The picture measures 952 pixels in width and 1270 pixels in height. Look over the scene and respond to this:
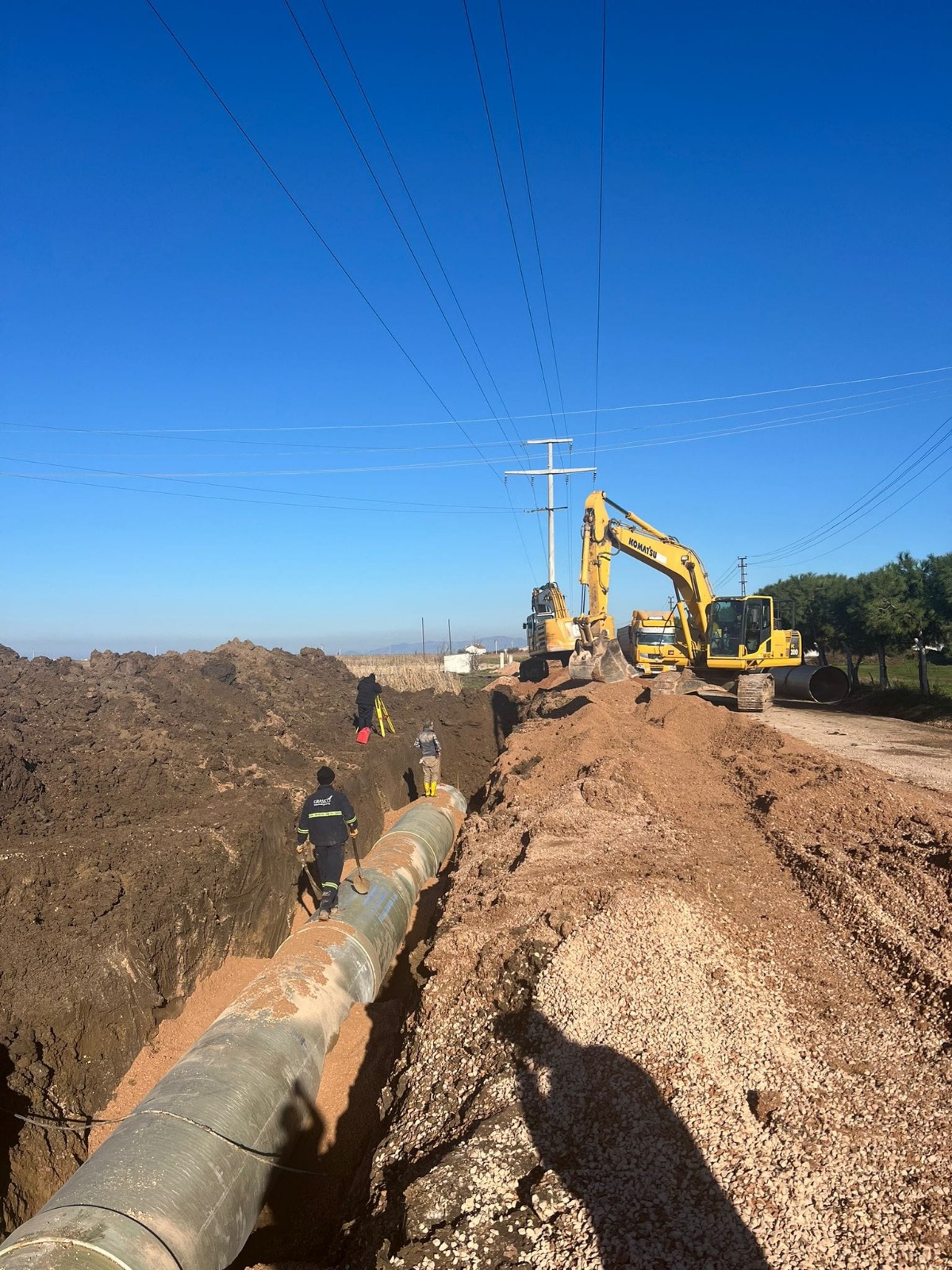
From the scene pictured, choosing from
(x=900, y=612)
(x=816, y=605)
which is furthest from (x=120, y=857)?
(x=816, y=605)

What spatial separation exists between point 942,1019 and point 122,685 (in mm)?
16374

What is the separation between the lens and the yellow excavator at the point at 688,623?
1858cm

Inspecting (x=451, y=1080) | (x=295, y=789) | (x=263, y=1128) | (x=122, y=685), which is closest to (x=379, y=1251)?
(x=451, y=1080)

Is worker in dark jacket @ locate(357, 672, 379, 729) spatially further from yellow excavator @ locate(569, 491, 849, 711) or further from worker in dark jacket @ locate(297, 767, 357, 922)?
worker in dark jacket @ locate(297, 767, 357, 922)

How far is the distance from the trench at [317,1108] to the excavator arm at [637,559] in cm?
1125

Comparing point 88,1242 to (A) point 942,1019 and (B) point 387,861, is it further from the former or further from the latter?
(B) point 387,861

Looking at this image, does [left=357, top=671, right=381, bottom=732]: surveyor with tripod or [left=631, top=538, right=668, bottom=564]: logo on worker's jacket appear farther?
[left=631, top=538, right=668, bottom=564]: logo on worker's jacket

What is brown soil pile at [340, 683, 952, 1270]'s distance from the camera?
336 centimetres

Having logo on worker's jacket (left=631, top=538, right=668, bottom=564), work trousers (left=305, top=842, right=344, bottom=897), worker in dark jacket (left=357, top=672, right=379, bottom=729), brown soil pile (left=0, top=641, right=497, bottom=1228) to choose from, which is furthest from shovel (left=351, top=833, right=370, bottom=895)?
logo on worker's jacket (left=631, top=538, right=668, bottom=564)

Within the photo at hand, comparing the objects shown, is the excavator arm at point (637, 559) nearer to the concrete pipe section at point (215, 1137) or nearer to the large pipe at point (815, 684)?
the large pipe at point (815, 684)

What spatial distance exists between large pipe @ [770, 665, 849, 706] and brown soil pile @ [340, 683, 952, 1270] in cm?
1476

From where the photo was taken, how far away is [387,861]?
381 inches

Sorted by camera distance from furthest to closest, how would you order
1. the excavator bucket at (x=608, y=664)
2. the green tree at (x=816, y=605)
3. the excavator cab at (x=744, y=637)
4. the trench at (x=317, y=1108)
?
the green tree at (x=816, y=605), the excavator bucket at (x=608, y=664), the excavator cab at (x=744, y=637), the trench at (x=317, y=1108)

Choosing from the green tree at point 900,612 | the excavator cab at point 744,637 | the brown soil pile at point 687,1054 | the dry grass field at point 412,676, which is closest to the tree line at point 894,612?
the green tree at point 900,612
